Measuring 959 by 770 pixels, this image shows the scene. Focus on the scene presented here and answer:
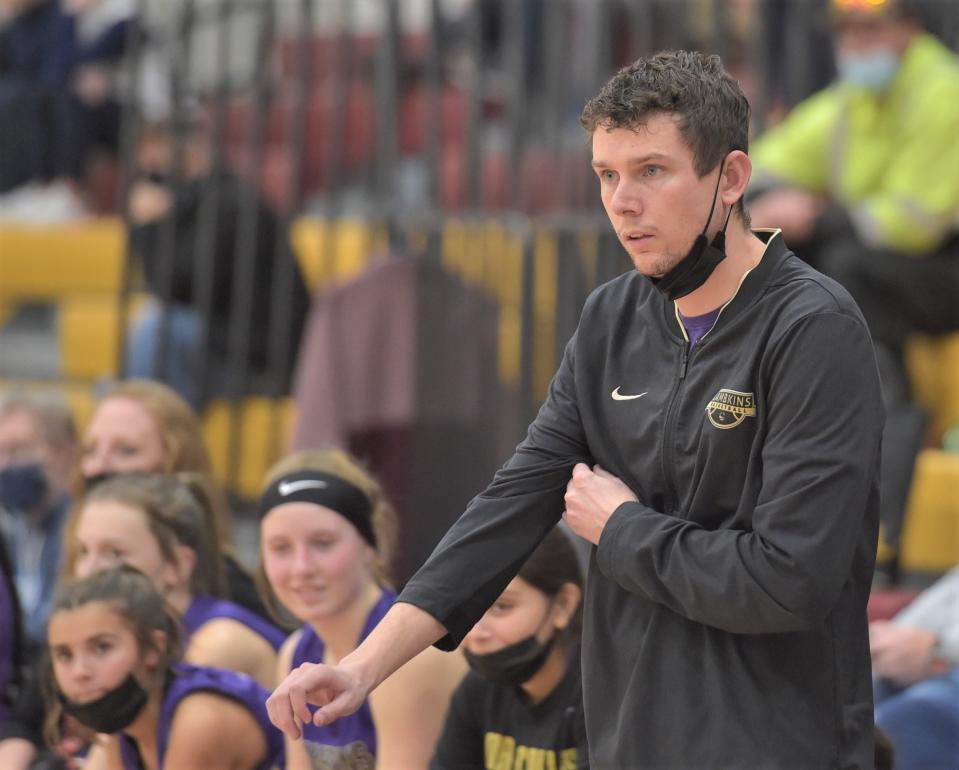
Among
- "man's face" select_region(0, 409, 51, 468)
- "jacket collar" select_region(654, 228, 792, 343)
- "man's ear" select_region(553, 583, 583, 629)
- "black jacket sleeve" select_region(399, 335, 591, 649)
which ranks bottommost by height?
"man's ear" select_region(553, 583, 583, 629)

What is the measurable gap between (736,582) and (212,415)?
4336 millimetres

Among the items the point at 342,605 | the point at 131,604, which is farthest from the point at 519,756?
the point at 131,604

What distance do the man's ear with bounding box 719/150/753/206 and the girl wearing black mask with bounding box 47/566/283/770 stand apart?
1428mm

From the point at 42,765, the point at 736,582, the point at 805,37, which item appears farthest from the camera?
the point at 805,37

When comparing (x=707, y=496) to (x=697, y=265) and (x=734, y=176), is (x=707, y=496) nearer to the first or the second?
(x=697, y=265)

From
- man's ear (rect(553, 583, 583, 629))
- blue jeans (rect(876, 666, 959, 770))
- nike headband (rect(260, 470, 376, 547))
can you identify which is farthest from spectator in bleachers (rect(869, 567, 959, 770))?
nike headband (rect(260, 470, 376, 547))

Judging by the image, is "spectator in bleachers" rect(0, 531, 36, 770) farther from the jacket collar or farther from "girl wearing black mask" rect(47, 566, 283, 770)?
the jacket collar

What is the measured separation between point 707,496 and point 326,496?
50.1 inches

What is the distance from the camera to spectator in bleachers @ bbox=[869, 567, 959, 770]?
11.4 ft

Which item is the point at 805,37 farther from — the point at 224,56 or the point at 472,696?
the point at 472,696

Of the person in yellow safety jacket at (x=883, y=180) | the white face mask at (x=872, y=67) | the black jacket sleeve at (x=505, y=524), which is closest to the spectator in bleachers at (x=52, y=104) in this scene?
the person in yellow safety jacket at (x=883, y=180)

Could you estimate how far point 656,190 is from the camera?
2.08 metres

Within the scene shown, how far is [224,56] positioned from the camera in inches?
241

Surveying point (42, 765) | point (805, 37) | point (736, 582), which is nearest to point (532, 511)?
point (736, 582)
